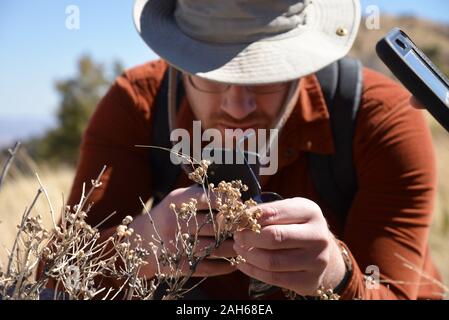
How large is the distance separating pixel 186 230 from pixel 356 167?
95 cm

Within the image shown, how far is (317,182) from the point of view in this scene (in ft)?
8.13

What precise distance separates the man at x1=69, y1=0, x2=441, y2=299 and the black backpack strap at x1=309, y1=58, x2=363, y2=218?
3cm

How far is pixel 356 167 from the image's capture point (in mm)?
2459

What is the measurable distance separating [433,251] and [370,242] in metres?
3.21

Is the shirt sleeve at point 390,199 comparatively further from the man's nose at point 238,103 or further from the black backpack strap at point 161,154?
the black backpack strap at point 161,154

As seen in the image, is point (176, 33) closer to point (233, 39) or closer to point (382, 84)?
point (233, 39)

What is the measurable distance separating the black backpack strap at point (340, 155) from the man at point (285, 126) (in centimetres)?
3

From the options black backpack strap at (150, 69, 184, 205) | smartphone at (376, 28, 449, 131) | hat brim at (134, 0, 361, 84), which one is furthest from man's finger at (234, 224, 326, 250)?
black backpack strap at (150, 69, 184, 205)

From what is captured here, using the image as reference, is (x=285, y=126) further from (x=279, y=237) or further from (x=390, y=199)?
(x=279, y=237)

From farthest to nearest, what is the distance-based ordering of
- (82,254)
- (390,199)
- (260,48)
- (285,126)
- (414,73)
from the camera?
(285,126), (390,199), (260,48), (414,73), (82,254)

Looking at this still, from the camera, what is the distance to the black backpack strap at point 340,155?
96.6 inches

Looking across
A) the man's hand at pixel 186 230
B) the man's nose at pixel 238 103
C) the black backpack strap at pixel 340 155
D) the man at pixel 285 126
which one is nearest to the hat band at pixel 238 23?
the man at pixel 285 126

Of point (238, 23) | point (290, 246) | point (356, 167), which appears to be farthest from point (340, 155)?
point (290, 246)

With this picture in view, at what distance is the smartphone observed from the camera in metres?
1.48
